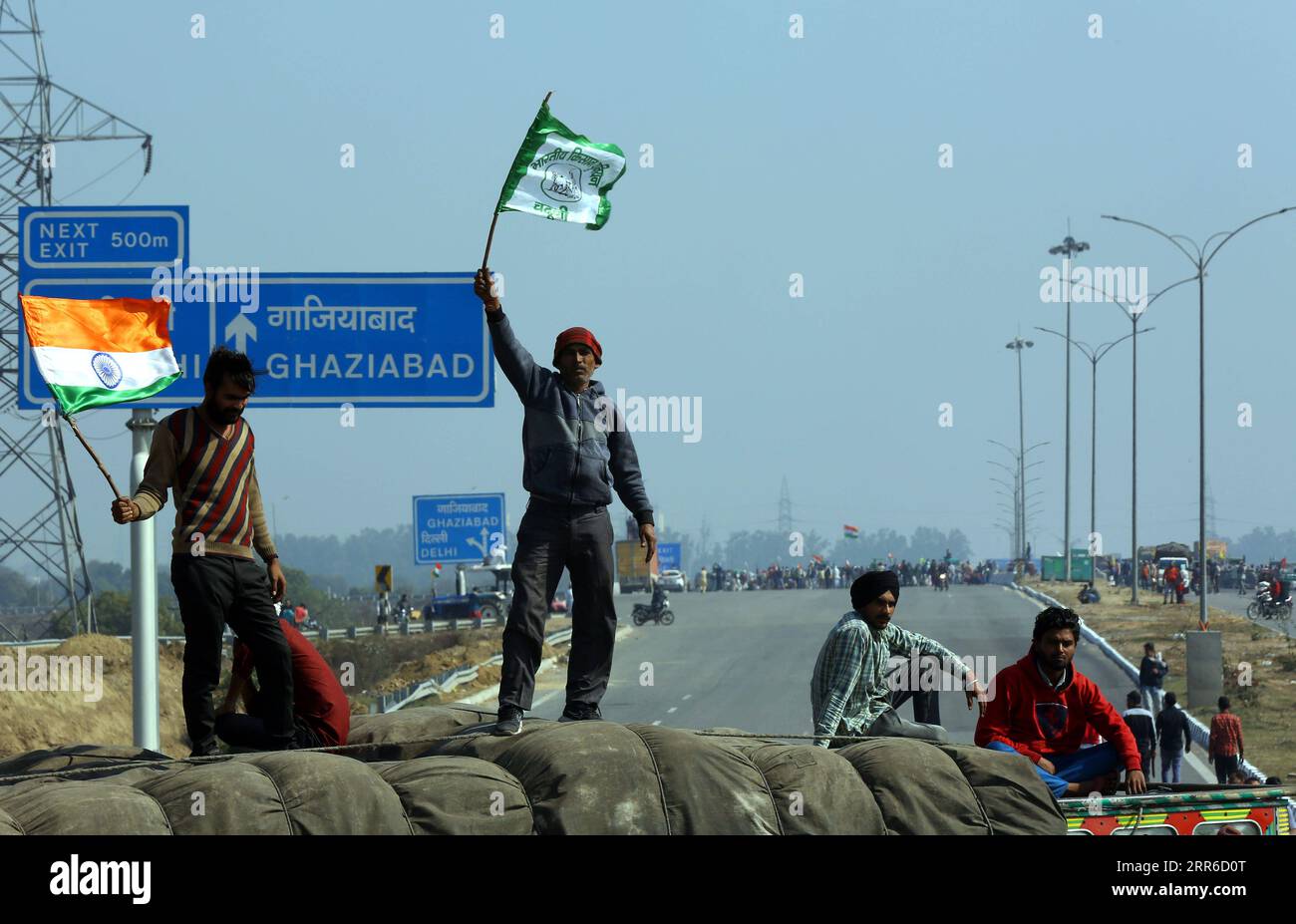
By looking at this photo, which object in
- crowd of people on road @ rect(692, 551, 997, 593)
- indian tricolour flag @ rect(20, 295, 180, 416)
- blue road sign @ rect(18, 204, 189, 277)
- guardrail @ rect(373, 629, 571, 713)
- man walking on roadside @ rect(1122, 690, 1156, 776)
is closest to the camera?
indian tricolour flag @ rect(20, 295, 180, 416)

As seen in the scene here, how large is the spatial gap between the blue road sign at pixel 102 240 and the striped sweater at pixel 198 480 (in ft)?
22.6

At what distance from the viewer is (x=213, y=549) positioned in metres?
6.84

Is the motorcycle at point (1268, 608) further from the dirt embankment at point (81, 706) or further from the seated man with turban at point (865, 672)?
the seated man with turban at point (865, 672)

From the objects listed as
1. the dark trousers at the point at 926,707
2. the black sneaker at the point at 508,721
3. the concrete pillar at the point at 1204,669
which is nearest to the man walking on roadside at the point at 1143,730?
the dark trousers at the point at 926,707

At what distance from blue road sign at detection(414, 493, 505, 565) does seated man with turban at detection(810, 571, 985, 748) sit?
43.3 metres

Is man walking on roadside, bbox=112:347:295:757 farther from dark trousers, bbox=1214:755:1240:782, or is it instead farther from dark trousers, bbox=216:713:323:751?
dark trousers, bbox=1214:755:1240:782

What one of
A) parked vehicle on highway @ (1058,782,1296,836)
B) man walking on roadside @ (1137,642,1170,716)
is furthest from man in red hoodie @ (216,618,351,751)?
man walking on roadside @ (1137,642,1170,716)

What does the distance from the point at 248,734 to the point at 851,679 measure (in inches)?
101

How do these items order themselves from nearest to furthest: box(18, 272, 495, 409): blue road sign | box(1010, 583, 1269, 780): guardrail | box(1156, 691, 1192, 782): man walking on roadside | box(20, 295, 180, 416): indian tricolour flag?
1. box(20, 295, 180, 416): indian tricolour flag
2. box(18, 272, 495, 409): blue road sign
3. box(1156, 691, 1192, 782): man walking on roadside
4. box(1010, 583, 1269, 780): guardrail

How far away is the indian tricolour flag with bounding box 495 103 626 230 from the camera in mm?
7609

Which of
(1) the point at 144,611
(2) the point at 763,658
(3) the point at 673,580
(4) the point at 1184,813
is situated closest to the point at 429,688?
(1) the point at 144,611
